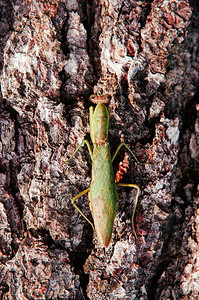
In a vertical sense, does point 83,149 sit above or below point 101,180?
above

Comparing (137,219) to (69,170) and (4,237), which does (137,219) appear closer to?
(69,170)

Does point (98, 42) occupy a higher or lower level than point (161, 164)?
higher

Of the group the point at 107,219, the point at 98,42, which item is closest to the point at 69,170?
the point at 107,219
